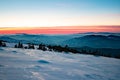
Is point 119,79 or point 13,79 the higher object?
point 13,79

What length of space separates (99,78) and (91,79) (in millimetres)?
771

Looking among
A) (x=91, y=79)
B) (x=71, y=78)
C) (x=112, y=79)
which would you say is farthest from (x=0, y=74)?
(x=112, y=79)

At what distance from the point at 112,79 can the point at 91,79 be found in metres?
1.77

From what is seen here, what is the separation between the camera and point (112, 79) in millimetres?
9727

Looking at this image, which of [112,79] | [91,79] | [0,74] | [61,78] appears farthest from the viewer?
[112,79]

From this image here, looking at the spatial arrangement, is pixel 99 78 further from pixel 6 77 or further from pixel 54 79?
pixel 6 77

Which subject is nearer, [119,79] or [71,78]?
[71,78]

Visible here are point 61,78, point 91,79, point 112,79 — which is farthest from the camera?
point 112,79

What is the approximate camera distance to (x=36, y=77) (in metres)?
7.52

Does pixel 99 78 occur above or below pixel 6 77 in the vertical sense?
below

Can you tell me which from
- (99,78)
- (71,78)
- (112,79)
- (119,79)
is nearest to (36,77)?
(71,78)

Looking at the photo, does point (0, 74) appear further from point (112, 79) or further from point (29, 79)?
point (112, 79)

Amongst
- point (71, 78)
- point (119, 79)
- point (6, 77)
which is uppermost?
point (6, 77)

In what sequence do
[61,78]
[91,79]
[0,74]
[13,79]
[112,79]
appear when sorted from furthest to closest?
[112,79] < [91,79] < [61,78] < [0,74] < [13,79]
